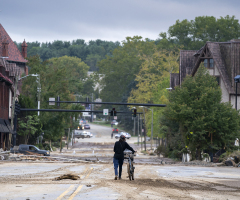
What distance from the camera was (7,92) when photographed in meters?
58.4

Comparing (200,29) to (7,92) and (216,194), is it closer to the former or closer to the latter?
(7,92)

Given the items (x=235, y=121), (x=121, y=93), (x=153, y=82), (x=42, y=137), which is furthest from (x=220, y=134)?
(x=121, y=93)

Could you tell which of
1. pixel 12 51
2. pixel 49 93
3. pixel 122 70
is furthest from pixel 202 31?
pixel 49 93

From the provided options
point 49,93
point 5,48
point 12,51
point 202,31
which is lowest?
point 49,93

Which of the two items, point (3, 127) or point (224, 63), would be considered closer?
point (224, 63)

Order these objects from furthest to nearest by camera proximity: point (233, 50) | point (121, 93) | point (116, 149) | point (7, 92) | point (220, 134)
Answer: point (121, 93) → point (7, 92) → point (233, 50) → point (220, 134) → point (116, 149)

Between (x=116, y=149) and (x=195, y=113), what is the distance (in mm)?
23653

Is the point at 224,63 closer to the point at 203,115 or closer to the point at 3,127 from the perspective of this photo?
Answer: the point at 203,115

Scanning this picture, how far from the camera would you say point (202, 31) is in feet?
352

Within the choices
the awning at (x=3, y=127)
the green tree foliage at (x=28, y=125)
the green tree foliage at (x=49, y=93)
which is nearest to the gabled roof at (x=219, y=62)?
the green tree foliage at (x=49, y=93)

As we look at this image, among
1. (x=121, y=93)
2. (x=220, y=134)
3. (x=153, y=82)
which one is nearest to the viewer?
(x=220, y=134)

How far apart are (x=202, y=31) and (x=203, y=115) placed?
69371mm

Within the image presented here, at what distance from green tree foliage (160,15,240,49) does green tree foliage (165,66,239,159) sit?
212 ft

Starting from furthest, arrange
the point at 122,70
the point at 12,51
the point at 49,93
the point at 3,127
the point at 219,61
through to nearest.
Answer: the point at 122,70, the point at 12,51, the point at 49,93, the point at 3,127, the point at 219,61
